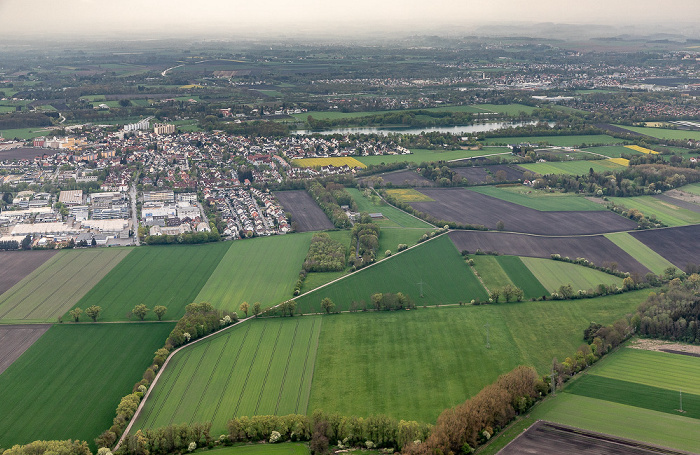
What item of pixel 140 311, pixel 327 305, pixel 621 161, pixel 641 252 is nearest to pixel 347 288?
pixel 327 305

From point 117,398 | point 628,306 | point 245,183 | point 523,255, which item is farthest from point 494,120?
point 117,398

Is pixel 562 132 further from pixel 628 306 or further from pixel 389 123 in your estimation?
pixel 628 306

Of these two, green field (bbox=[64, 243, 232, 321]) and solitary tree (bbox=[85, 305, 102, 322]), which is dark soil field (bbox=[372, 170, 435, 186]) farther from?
solitary tree (bbox=[85, 305, 102, 322])

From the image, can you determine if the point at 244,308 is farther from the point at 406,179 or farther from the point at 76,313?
the point at 406,179

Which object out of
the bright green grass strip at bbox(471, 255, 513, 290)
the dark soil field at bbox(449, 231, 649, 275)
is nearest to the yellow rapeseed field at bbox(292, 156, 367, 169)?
the dark soil field at bbox(449, 231, 649, 275)

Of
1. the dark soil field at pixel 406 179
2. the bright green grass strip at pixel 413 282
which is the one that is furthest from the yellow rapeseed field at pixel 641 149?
the bright green grass strip at pixel 413 282

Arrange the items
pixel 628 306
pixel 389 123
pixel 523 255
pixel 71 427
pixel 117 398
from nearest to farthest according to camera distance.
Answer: pixel 71 427 → pixel 117 398 → pixel 628 306 → pixel 523 255 → pixel 389 123

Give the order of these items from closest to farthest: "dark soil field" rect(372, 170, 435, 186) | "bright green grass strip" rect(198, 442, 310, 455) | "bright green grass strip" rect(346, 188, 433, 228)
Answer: "bright green grass strip" rect(198, 442, 310, 455) → "bright green grass strip" rect(346, 188, 433, 228) → "dark soil field" rect(372, 170, 435, 186)
